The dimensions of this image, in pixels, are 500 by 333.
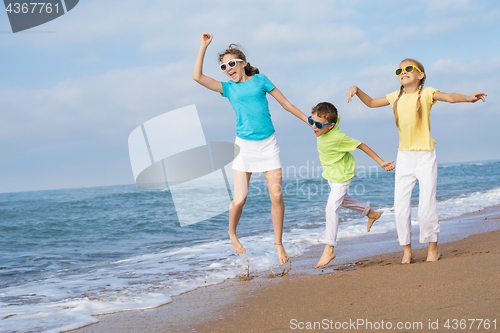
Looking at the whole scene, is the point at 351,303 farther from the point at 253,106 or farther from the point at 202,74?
the point at 202,74

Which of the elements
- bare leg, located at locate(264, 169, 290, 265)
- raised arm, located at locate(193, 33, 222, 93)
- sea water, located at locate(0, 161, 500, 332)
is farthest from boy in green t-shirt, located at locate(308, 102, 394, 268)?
sea water, located at locate(0, 161, 500, 332)

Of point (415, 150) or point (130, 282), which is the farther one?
point (130, 282)

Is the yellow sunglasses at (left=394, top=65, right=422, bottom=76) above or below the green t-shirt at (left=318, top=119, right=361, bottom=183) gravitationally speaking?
above

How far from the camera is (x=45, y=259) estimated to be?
714 centimetres

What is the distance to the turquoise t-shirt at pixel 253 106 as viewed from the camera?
3.74 meters

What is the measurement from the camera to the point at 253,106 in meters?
3.73

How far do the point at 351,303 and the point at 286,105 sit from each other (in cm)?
197

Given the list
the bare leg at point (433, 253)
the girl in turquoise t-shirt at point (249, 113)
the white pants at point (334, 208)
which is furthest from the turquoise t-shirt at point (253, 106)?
the bare leg at point (433, 253)

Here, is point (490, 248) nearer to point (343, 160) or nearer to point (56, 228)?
point (343, 160)

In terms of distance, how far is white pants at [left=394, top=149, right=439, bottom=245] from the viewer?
3.53m

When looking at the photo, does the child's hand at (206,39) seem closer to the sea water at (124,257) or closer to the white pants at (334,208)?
the white pants at (334,208)

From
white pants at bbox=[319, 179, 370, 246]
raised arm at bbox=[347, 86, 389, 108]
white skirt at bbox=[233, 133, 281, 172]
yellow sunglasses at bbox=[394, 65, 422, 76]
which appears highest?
yellow sunglasses at bbox=[394, 65, 422, 76]

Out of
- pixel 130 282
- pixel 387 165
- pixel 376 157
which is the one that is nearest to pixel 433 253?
pixel 387 165

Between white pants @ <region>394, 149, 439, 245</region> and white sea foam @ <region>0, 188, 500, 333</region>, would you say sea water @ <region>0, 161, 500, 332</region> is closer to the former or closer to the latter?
white sea foam @ <region>0, 188, 500, 333</region>
